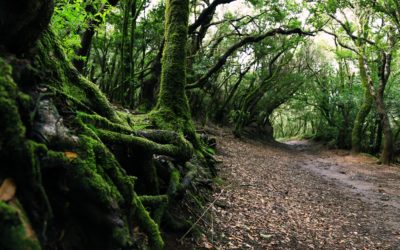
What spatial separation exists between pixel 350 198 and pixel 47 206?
36.5 feet

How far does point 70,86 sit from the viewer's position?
4023 mm

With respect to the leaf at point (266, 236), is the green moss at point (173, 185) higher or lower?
higher

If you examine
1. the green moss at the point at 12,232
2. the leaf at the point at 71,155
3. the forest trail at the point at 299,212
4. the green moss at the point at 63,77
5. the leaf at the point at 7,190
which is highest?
the green moss at the point at 63,77

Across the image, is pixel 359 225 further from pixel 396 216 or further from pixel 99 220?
pixel 99 220

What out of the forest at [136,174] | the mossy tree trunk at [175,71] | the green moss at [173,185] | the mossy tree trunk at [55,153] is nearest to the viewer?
the mossy tree trunk at [55,153]

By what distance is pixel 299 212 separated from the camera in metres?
8.70

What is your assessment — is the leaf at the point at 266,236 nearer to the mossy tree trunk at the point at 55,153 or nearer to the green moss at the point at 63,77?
the mossy tree trunk at the point at 55,153

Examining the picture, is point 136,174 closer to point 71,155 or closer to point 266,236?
point 71,155

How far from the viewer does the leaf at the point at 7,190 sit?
7.01ft

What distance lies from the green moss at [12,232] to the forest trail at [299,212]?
3378 mm

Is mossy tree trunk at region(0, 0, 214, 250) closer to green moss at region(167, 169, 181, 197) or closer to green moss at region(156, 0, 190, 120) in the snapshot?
green moss at region(167, 169, 181, 197)

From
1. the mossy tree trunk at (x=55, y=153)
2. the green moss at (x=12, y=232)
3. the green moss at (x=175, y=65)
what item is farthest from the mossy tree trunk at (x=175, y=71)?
the green moss at (x=12, y=232)

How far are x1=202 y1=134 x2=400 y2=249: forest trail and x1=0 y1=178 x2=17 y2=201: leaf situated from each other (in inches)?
134

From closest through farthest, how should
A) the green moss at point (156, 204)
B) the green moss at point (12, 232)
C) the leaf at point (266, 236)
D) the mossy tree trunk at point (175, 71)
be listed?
the green moss at point (12, 232) → the green moss at point (156, 204) → the leaf at point (266, 236) → the mossy tree trunk at point (175, 71)
